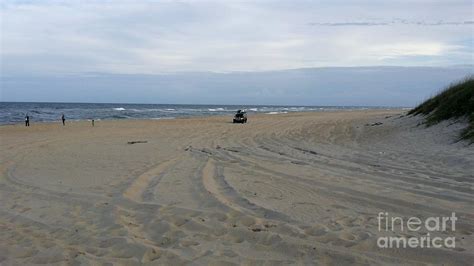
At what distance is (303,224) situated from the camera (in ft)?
17.7

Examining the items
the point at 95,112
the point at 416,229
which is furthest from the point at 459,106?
the point at 95,112

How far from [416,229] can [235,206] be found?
7.98 ft

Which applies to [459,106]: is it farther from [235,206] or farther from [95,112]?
[95,112]

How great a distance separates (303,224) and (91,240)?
8.26 ft

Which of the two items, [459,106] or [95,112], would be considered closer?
[459,106]

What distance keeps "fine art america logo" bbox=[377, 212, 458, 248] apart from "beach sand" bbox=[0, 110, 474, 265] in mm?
96

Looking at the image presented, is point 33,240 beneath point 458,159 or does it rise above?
beneath

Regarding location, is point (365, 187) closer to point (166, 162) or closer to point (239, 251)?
point (239, 251)

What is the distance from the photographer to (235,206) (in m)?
6.36

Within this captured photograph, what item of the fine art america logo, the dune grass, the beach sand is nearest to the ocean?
the beach sand

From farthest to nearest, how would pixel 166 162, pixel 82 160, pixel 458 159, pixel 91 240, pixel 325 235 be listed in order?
pixel 82 160 < pixel 166 162 < pixel 458 159 < pixel 91 240 < pixel 325 235

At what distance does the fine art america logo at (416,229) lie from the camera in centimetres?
455

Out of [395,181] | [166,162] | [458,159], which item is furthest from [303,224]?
[166,162]

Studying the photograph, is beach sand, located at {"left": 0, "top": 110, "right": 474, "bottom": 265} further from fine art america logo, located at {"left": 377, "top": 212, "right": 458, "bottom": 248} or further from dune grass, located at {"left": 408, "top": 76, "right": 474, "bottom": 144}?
dune grass, located at {"left": 408, "top": 76, "right": 474, "bottom": 144}
